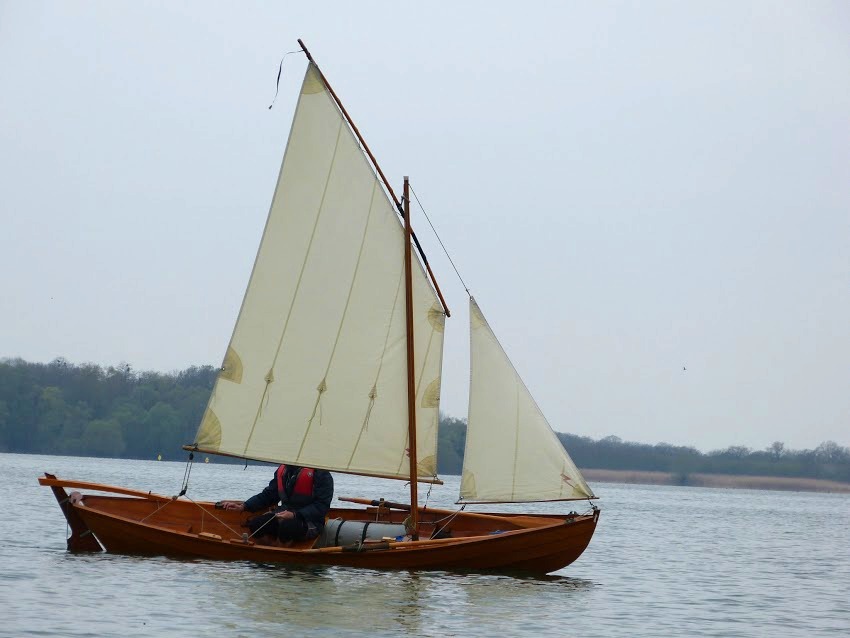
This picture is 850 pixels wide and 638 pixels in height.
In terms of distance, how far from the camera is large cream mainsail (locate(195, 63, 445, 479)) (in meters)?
22.5

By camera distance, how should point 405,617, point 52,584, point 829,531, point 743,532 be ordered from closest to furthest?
1. point 405,617
2. point 52,584
3. point 743,532
4. point 829,531

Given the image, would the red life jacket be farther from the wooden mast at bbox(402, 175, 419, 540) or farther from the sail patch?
the sail patch

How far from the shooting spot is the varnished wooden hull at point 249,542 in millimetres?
21797

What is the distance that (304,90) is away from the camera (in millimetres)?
22578

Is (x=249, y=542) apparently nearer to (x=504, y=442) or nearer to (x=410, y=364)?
(x=410, y=364)

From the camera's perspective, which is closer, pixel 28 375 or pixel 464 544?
pixel 464 544

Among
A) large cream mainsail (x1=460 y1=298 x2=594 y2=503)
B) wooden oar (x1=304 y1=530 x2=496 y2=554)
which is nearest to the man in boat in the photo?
wooden oar (x1=304 y1=530 x2=496 y2=554)

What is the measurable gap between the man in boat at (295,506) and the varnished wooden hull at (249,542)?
0.45 metres

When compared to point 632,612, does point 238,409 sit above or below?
above

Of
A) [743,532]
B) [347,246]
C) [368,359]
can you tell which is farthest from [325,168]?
[743,532]

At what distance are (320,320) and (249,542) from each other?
4132 mm

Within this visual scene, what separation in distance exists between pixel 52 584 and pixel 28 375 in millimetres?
107831

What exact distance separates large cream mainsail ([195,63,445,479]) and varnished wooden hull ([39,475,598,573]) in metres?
1.52

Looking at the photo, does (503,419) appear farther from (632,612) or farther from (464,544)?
(632,612)
